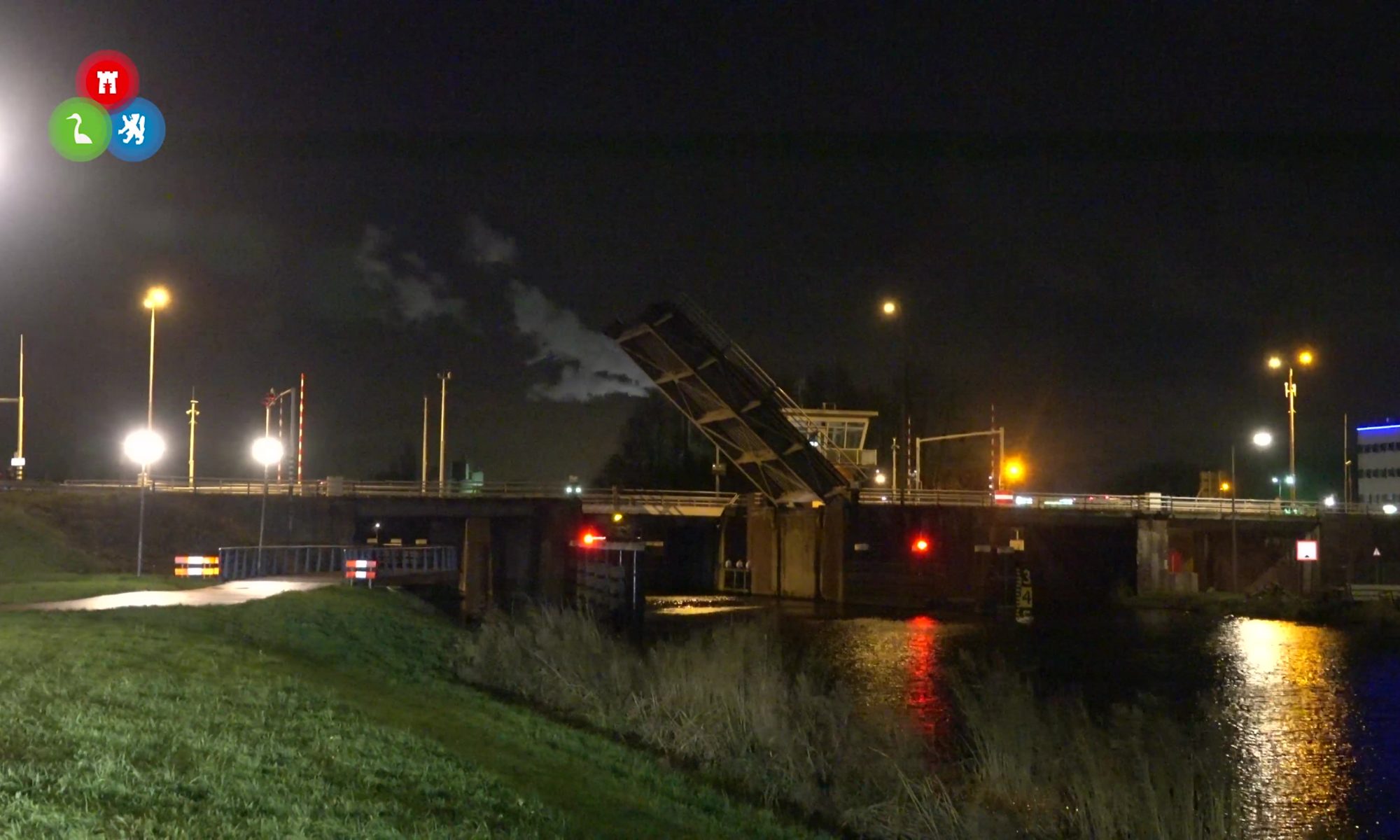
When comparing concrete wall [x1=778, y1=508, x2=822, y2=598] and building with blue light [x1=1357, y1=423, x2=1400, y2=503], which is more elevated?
building with blue light [x1=1357, y1=423, x2=1400, y2=503]

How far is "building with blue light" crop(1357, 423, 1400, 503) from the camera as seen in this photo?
106 metres

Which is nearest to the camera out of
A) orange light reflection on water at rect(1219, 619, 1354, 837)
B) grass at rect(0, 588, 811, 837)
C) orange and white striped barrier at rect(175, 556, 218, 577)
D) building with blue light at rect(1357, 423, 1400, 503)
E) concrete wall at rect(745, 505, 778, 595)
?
grass at rect(0, 588, 811, 837)

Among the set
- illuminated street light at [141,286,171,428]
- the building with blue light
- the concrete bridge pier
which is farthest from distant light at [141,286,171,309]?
the building with blue light

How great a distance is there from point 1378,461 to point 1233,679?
9790 cm

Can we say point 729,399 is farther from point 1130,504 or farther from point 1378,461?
point 1378,461

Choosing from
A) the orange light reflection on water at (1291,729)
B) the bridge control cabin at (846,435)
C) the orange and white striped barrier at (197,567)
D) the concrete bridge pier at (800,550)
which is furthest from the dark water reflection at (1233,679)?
the orange and white striped barrier at (197,567)

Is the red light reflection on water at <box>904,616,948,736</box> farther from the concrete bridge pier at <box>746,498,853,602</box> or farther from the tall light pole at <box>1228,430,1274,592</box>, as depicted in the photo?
the tall light pole at <box>1228,430,1274,592</box>

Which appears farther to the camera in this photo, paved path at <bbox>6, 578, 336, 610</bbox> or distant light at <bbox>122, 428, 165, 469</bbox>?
distant light at <bbox>122, 428, 165, 469</bbox>

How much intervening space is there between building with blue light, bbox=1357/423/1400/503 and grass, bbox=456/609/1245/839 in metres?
101

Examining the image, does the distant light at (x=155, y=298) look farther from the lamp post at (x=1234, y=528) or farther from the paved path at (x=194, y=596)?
the lamp post at (x=1234, y=528)

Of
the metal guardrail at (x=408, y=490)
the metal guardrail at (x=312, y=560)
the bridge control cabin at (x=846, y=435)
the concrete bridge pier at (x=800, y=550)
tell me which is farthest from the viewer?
the bridge control cabin at (x=846, y=435)

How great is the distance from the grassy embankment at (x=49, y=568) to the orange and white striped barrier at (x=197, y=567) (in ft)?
1.17

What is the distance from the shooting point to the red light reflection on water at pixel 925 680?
18.0 metres

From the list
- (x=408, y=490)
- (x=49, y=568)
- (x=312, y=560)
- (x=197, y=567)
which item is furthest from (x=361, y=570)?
(x=408, y=490)
